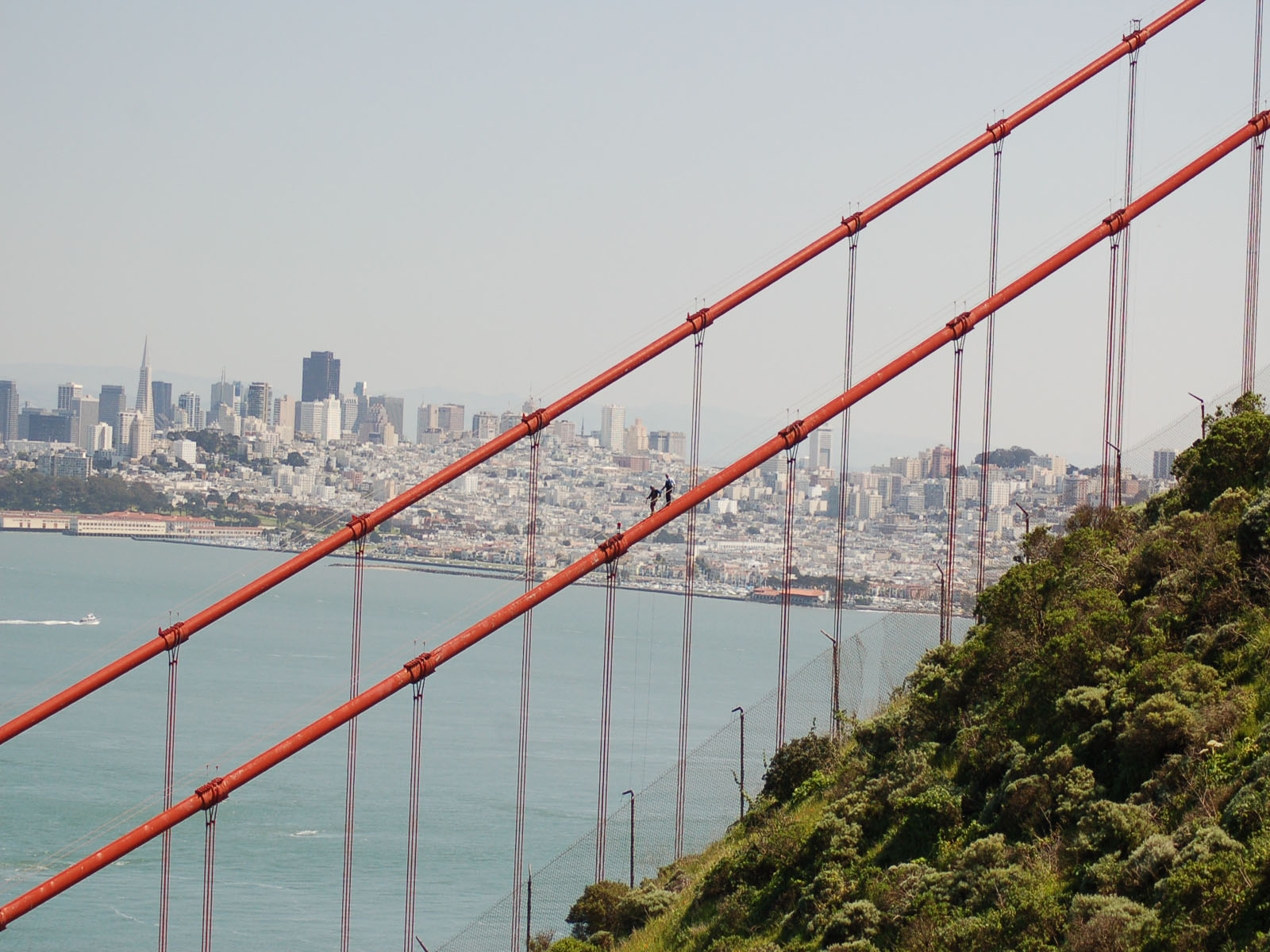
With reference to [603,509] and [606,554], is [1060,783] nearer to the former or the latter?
[606,554]

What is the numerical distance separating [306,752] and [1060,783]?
5647 cm

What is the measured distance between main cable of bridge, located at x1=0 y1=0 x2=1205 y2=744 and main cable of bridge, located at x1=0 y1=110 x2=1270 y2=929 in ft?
6.71

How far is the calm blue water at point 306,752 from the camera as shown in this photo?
134 ft

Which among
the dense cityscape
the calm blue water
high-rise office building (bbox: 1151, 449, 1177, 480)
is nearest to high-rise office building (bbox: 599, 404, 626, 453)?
the dense cityscape

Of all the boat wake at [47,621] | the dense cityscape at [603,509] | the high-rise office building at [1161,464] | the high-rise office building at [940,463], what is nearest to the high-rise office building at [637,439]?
the dense cityscape at [603,509]

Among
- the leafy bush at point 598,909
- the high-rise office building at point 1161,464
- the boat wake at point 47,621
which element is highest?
the high-rise office building at point 1161,464

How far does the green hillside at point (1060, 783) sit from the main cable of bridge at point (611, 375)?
5818 mm

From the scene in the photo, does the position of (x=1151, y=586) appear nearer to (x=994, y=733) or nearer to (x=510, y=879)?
(x=994, y=733)

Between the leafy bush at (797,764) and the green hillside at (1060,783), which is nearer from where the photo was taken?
the green hillside at (1060,783)

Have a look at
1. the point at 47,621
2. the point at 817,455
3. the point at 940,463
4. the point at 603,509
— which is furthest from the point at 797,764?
the point at 817,455

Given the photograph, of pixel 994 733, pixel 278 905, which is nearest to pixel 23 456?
pixel 278 905

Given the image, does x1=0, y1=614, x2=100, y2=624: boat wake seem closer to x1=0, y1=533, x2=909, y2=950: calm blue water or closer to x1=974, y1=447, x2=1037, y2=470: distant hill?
x1=0, y1=533, x2=909, y2=950: calm blue water

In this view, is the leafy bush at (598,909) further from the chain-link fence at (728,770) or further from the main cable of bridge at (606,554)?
the main cable of bridge at (606,554)

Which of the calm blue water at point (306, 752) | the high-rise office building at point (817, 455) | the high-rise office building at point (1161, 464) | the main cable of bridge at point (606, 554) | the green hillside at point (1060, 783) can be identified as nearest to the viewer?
the green hillside at point (1060, 783)
